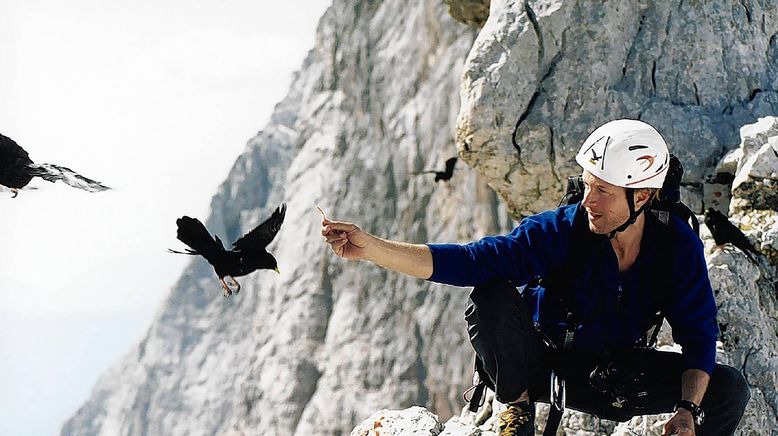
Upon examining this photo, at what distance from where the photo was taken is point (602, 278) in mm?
4105

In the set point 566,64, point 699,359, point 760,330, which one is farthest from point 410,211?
point 699,359

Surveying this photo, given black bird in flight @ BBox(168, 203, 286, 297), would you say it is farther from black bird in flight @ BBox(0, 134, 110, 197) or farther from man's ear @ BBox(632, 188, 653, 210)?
man's ear @ BBox(632, 188, 653, 210)

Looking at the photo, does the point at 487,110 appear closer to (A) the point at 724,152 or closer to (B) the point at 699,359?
(A) the point at 724,152

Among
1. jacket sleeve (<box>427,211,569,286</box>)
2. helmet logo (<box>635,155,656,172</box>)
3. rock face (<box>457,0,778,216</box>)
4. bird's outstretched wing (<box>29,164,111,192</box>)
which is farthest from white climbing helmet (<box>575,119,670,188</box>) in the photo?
rock face (<box>457,0,778,216</box>)

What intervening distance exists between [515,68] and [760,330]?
11.9 feet

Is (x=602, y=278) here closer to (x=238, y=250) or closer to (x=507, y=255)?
(x=507, y=255)

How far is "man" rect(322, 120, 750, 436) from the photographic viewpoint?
3.93m

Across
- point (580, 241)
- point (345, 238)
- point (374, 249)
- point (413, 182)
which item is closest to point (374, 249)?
point (374, 249)

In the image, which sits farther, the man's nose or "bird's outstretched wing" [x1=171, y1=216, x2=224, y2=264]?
the man's nose

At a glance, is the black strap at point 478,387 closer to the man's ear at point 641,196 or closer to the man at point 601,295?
the man at point 601,295

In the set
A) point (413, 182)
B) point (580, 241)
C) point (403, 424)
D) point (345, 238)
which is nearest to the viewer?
point (345, 238)

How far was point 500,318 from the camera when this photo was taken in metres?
3.97

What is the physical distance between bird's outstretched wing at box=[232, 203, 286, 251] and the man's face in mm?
1335

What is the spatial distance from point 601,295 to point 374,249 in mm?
1095
